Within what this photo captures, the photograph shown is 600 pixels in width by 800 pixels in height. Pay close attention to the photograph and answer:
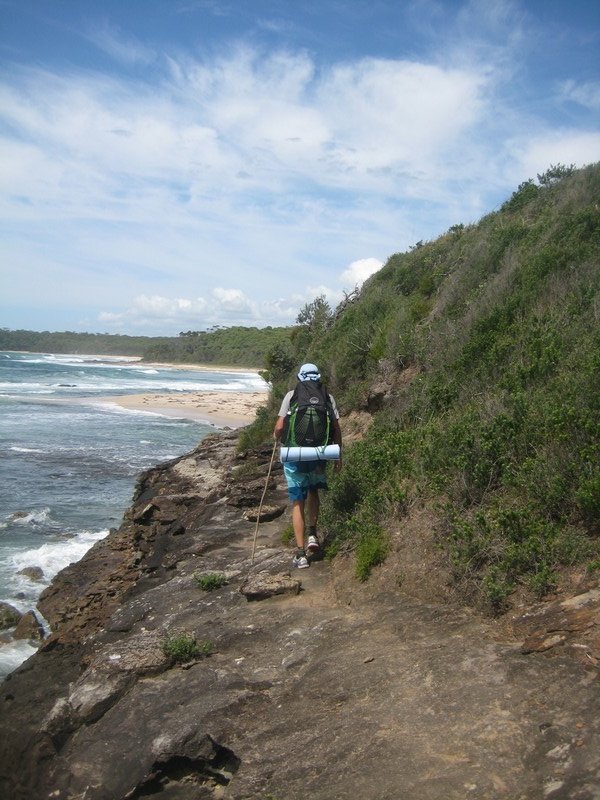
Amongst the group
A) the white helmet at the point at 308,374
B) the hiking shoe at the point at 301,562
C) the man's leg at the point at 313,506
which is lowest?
the hiking shoe at the point at 301,562

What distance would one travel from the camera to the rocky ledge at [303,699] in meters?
3.42

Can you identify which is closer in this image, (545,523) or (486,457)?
(545,523)

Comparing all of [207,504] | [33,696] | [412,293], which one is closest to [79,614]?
[33,696]

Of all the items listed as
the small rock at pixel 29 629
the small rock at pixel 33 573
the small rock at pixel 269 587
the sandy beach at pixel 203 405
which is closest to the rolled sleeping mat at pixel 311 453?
the small rock at pixel 269 587

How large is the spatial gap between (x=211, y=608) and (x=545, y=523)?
10.7 ft

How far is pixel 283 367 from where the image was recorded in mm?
21000

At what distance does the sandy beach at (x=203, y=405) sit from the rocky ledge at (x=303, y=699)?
25782 mm

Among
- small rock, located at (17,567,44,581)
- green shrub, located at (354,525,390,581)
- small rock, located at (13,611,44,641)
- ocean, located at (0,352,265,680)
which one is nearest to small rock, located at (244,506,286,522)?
green shrub, located at (354,525,390,581)

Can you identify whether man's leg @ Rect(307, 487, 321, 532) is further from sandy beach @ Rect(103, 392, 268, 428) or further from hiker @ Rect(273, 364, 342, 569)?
sandy beach @ Rect(103, 392, 268, 428)

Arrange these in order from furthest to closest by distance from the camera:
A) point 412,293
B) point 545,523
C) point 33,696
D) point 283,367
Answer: point 283,367
point 412,293
point 33,696
point 545,523

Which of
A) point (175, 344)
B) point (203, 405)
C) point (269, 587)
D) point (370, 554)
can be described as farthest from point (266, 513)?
point (175, 344)

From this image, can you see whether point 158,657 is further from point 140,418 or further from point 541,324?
point 140,418

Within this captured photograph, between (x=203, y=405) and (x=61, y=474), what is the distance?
2349 centimetres

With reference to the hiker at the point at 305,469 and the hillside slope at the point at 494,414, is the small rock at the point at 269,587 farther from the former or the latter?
the hillside slope at the point at 494,414
